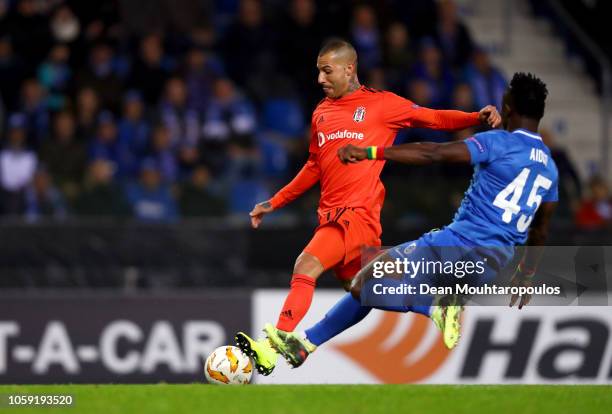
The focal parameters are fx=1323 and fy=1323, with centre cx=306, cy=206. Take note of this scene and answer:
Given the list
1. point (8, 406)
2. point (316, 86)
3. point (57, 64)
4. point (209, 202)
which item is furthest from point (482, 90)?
point (8, 406)

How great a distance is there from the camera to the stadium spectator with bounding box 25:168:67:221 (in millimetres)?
13695

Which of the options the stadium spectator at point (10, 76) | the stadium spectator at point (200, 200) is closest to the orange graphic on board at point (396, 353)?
the stadium spectator at point (200, 200)

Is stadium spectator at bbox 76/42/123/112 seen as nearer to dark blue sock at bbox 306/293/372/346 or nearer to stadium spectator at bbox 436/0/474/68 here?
stadium spectator at bbox 436/0/474/68

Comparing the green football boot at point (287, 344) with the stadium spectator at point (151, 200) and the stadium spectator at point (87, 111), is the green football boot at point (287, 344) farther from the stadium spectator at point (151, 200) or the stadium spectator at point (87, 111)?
the stadium spectator at point (87, 111)

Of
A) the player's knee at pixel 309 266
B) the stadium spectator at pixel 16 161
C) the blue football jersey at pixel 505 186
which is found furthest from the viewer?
the stadium spectator at pixel 16 161

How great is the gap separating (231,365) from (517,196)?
2178mm

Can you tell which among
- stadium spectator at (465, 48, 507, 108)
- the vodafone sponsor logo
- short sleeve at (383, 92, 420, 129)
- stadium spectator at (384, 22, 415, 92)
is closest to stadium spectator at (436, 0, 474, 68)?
stadium spectator at (465, 48, 507, 108)

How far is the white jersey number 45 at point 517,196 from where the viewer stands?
26.6 feet

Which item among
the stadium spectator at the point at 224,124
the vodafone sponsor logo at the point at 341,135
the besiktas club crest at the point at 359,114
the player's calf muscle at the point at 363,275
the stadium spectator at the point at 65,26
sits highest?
the besiktas club crest at the point at 359,114

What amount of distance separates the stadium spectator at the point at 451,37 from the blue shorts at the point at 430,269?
806cm

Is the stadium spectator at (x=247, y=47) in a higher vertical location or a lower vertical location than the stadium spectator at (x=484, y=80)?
higher

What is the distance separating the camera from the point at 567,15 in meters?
18.3

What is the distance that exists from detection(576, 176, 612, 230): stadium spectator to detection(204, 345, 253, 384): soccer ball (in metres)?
6.21

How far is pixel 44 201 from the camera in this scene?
540 inches
